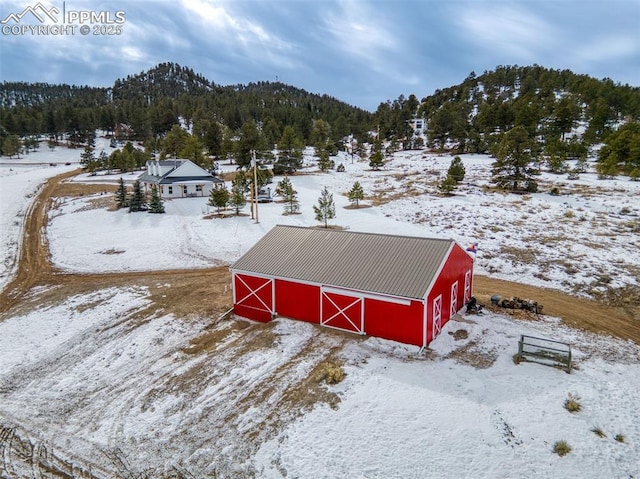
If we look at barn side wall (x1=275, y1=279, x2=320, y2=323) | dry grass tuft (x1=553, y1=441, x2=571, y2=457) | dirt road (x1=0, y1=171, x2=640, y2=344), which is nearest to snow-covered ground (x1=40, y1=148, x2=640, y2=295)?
dirt road (x1=0, y1=171, x2=640, y2=344)

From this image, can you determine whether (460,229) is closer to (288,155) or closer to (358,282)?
(358,282)

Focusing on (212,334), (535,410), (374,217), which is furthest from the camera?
(374,217)

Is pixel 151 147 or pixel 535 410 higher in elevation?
pixel 151 147

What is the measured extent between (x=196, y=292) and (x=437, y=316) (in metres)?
13.7

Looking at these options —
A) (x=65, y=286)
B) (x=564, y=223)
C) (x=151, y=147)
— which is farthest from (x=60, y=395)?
(x=151, y=147)

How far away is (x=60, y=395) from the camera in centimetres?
1416

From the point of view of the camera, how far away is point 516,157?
45688 mm

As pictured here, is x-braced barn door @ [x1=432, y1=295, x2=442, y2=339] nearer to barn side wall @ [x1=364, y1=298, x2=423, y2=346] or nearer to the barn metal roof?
barn side wall @ [x1=364, y1=298, x2=423, y2=346]

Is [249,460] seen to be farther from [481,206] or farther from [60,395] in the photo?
[481,206]

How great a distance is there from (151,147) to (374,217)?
67867 millimetres

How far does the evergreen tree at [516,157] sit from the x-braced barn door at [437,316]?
34.5 meters

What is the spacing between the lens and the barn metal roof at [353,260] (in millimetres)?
16906

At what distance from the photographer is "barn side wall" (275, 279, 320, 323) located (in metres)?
18.5

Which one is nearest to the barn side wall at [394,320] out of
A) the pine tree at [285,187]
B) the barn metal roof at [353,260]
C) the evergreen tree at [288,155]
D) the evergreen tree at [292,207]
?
the barn metal roof at [353,260]
